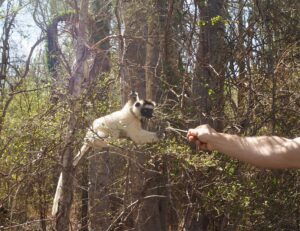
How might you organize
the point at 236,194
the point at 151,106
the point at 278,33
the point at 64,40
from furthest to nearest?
the point at 64,40, the point at 278,33, the point at 151,106, the point at 236,194

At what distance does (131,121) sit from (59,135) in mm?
1917

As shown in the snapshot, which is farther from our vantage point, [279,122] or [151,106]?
[279,122]

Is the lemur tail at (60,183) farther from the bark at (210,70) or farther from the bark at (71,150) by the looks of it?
the bark at (210,70)

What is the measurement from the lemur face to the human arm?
3.00 m

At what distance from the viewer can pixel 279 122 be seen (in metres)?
5.85

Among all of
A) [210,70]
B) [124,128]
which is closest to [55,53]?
[124,128]

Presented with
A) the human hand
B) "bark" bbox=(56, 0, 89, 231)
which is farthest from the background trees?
the human hand

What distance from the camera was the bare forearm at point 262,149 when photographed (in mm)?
1854

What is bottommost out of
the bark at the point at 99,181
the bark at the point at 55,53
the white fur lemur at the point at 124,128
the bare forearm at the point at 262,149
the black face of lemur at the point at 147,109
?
the bark at the point at 99,181

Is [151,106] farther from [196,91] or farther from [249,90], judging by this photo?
[249,90]

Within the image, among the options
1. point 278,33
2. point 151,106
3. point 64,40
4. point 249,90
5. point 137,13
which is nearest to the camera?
point 151,106

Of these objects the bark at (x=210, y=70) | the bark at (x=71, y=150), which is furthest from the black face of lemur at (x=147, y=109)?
the bark at (x=71, y=150)

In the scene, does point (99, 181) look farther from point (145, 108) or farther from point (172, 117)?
point (172, 117)

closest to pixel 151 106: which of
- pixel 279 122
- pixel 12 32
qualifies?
pixel 279 122
